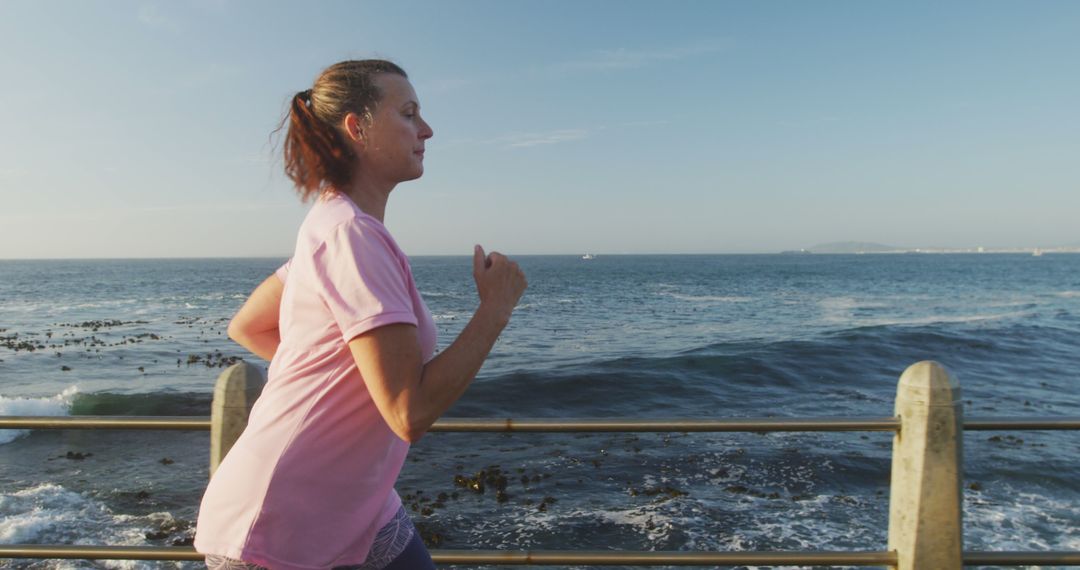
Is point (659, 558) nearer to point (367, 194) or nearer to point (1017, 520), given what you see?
point (367, 194)

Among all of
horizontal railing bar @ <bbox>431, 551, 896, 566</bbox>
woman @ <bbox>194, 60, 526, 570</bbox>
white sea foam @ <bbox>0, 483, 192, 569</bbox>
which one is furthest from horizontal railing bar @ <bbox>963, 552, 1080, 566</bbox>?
white sea foam @ <bbox>0, 483, 192, 569</bbox>

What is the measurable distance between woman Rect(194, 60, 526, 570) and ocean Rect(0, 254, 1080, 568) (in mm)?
2417

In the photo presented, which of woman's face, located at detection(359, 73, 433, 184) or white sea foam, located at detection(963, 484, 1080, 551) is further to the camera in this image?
white sea foam, located at detection(963, 484, 1080, 551)

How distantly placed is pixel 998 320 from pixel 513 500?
1492 inches

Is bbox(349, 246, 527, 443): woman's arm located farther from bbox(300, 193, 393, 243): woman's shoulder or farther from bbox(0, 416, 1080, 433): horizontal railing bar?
bbox(0, 416, 1080, 433): horizontal railing bar

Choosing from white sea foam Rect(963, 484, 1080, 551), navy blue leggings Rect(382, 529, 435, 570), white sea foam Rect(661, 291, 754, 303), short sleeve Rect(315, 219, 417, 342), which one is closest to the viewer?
short sleeve Rect(315, 219, 417, 342)

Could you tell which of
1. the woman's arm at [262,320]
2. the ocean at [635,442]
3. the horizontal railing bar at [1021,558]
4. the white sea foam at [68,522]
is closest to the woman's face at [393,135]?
the woman's arm at [262,320]

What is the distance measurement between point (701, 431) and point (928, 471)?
937mm

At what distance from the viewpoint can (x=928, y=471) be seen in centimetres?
279

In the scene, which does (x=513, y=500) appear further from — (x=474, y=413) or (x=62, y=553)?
(x=62, y=553)

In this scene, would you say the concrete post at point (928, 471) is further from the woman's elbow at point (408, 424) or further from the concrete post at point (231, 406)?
the concrete post at point (231, 406)

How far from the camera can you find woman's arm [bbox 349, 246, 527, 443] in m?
1.28

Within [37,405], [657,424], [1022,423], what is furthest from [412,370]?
[37,405]

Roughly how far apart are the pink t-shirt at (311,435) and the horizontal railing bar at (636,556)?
4.74ft
